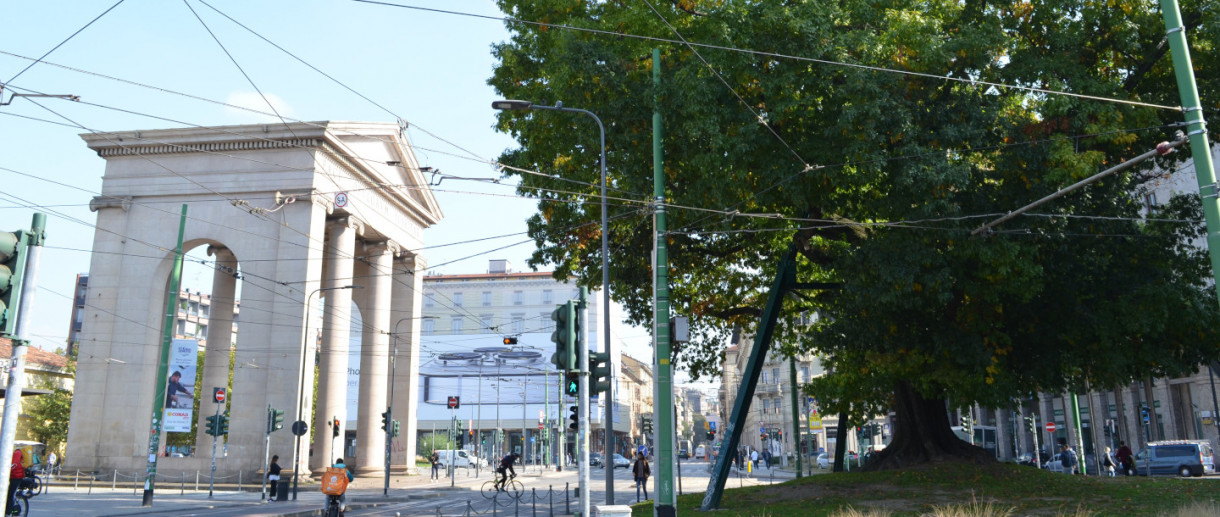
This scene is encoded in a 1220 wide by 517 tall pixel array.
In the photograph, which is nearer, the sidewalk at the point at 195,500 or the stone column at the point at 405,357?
the sidewalk at the point at 195,500

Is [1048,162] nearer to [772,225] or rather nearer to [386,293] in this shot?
[772,225]

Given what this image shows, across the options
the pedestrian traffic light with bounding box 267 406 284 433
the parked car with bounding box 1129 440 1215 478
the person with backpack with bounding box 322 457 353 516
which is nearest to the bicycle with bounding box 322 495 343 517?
the person with backpack with bounding box 322 457 353 516

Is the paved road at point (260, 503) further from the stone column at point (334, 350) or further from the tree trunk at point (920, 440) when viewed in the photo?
the tree trunk at point (920, 440)

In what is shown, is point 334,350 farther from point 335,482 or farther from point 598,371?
point 598,371

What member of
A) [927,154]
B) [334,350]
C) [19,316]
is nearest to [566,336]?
[19,316]

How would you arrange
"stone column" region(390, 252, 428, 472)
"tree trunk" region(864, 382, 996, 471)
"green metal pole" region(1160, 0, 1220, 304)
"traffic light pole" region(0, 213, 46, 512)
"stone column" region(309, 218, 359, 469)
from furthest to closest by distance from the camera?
"stone column" region(390, 252, 428, 472)
"stone column" region(309, 218, 359, 469)
"tree trunk" region(864, 382, 996, 471)
"green metal pole" region(1160, 0, 1220, 304)
"traffic light pole" region(0, 213, 46, 512)

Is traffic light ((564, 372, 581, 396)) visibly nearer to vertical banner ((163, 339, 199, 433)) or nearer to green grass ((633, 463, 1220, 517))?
green grass ((633, 463, 1220, 517))

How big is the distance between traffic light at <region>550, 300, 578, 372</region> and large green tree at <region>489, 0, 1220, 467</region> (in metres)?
4.36

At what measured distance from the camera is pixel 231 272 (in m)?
39.1

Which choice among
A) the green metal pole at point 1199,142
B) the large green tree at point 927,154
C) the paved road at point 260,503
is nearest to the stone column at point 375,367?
the paved road at point 260,503

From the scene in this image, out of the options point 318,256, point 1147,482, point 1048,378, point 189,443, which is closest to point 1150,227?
point 1048,378

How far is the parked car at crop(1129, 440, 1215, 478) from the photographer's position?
3641 cm

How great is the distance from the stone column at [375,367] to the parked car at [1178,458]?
34.9 metres

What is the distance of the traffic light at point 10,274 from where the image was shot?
20.0ft
